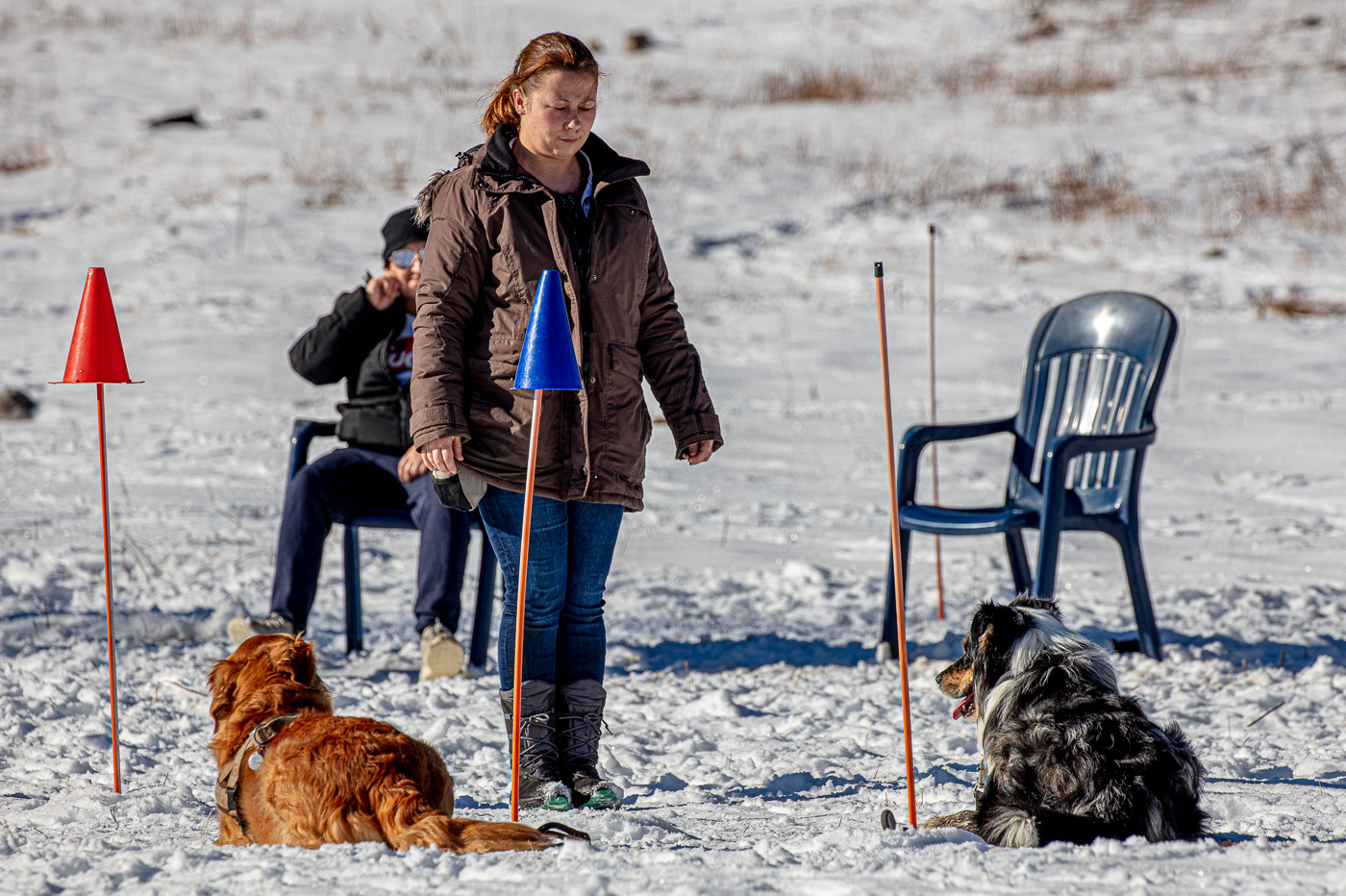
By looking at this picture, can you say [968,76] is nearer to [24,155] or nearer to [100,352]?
[24,155]

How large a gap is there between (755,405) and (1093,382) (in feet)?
12.0

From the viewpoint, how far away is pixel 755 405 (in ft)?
27.6

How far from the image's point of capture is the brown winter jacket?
295 centimetres

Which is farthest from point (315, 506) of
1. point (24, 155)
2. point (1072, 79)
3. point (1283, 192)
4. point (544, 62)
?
point (1072, 79)

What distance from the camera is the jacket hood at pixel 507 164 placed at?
2.97 metres

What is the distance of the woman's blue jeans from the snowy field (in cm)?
42

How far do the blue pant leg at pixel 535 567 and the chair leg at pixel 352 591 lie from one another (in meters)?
1.66

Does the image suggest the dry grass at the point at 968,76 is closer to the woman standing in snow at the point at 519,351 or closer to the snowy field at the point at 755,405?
the snowy field at the point at 755,405

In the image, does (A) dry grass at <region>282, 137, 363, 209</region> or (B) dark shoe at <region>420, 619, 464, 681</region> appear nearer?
(B) dark shoe at <region>420, 619, 464, 681</region>

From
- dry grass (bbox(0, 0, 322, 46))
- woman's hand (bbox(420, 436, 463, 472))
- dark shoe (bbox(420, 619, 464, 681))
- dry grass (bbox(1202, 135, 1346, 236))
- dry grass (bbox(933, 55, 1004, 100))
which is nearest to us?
woman's hand (bbox(420, 436, 463, 472))

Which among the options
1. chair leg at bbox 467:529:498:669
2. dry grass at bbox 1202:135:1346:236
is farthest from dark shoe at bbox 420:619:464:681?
dry grass at bbox 1202:135:1346:236

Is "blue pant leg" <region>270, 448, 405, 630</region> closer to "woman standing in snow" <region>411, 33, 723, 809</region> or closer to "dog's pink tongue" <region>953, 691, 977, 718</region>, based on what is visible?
"woman standing in snow" <region>411, 33, 723, 809</region>

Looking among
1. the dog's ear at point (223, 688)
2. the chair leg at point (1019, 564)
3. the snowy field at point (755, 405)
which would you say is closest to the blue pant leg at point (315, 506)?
the snowy field at point (755, 405)

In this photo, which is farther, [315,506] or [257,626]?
[315,506]
